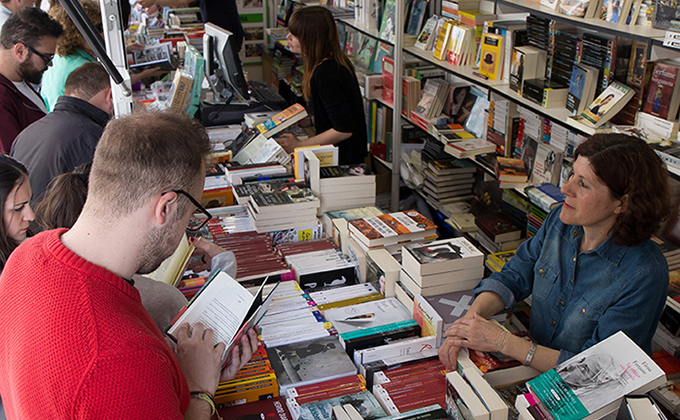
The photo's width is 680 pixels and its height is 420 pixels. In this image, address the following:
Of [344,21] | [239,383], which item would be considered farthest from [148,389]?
[344,21]

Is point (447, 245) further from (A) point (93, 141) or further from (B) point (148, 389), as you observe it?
(A) point (93, 141)

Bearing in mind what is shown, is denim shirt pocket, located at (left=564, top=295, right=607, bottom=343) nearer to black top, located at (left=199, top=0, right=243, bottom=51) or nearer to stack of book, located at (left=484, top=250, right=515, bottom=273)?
stack of book, located at (left=484, top=250, right=515, bottom=273)

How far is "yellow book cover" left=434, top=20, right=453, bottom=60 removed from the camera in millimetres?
4172

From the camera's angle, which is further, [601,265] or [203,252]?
[203,252]

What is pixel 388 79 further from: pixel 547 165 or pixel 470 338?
pixel 470 338

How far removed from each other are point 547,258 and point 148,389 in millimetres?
1586

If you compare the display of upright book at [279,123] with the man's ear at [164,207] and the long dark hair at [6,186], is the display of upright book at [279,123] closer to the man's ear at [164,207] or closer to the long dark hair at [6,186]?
the long dark hair at [6,186]

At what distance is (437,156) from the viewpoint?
4.38 metres

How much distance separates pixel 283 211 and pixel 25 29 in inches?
82.6

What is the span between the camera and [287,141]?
3.86 metres

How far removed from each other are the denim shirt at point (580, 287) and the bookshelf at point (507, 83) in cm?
80

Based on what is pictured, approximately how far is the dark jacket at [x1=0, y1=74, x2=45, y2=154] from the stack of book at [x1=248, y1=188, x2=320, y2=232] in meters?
1.77

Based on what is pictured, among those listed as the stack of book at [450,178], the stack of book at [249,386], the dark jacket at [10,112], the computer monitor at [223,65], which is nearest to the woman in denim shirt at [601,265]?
the stack of book at [249,386]

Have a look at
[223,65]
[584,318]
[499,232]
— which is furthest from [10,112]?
[584,318]
